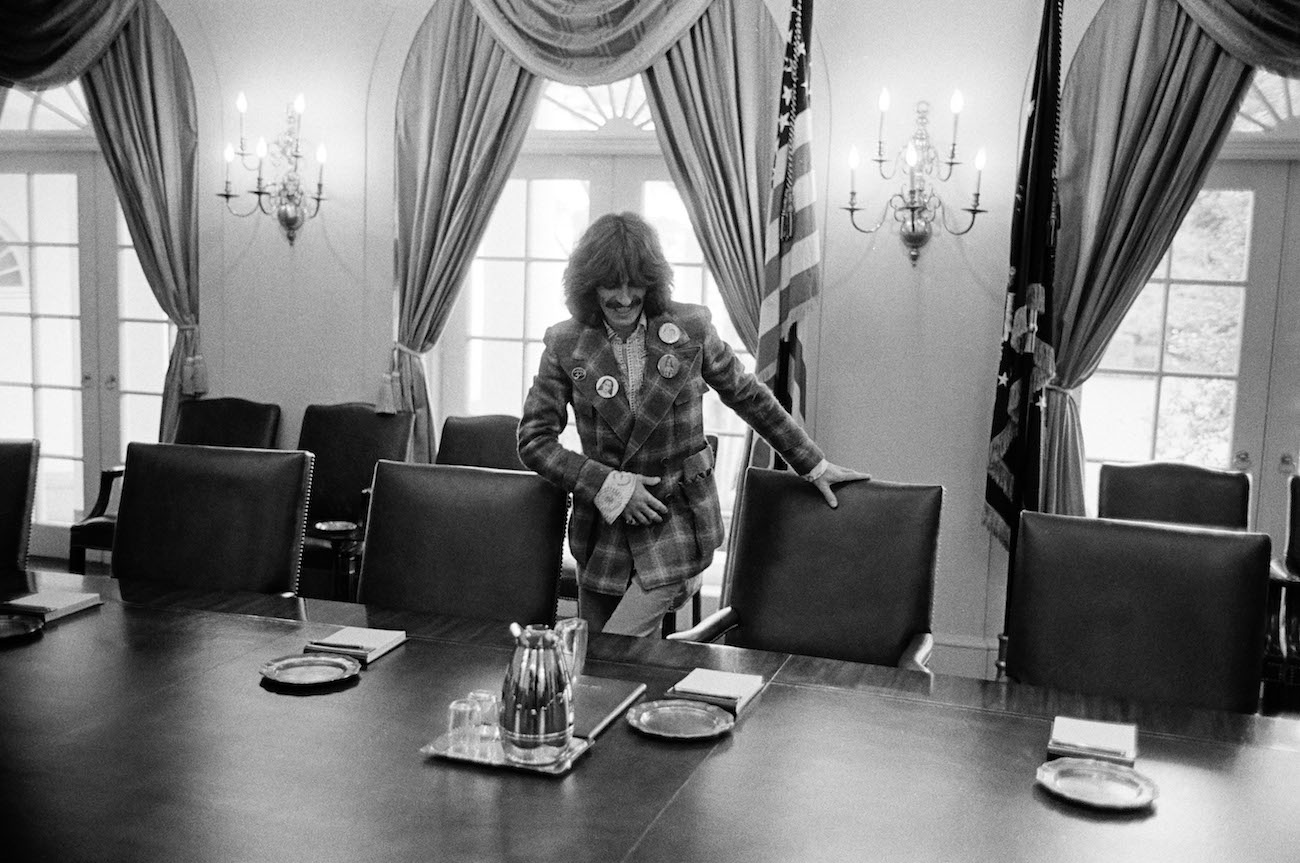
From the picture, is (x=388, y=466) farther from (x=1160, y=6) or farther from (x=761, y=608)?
(x=1160, y=6)

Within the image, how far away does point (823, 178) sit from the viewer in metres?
4.16

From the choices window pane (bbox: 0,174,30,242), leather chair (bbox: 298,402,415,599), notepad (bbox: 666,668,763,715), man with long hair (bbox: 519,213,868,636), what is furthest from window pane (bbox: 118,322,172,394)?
notepad (bbox: 666,668,763,715)

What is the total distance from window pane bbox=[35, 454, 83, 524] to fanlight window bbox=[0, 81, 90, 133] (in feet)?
5.00

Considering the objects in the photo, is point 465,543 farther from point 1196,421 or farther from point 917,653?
point 1196,421

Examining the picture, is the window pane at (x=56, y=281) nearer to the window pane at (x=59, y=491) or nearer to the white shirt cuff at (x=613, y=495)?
the window pane at (x=59, y=491)

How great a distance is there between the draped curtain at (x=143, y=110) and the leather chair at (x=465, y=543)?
277cm

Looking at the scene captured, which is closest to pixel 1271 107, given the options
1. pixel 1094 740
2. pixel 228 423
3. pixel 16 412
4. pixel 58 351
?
pixel 1094 740

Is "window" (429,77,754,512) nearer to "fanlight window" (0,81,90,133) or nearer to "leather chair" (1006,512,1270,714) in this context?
"fanlight window" (0,81,90,133)

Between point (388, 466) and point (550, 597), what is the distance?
19.5 inches

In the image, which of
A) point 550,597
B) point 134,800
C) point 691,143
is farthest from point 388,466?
point 691,143

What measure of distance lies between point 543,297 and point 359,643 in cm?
282

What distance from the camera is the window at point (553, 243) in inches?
177

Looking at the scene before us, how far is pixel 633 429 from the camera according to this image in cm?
265

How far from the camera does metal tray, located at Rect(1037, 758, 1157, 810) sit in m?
1.46
